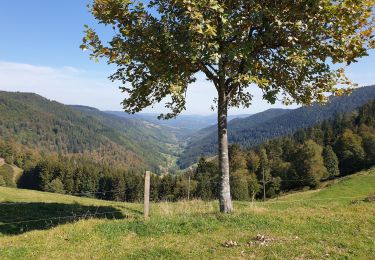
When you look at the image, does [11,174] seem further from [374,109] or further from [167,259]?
[167,259]

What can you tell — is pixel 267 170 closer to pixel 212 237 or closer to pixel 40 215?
→ pixel 40 215

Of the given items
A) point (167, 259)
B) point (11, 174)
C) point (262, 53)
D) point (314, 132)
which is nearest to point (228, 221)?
point (167, 259)

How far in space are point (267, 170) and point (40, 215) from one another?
104157 mm

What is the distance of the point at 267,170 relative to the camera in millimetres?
119750

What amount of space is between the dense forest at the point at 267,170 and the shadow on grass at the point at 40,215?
68.6 meters

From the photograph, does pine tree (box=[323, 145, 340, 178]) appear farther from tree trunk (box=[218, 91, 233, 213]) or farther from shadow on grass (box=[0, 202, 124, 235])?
tree trunk (box=[218, 91, 233, 213])

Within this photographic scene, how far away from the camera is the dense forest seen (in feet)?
368

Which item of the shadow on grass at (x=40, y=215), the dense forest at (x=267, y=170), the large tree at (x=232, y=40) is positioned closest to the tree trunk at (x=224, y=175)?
the large tree at (x=232, y=40)

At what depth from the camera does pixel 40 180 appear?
158625mm

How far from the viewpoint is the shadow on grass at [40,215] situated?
18141mm

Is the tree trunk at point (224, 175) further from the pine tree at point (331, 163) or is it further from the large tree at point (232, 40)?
the pine tree at point (331, 163)

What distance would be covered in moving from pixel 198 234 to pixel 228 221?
1.94m

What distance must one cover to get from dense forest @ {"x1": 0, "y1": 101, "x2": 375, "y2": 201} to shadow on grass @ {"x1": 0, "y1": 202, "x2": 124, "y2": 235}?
6859 cm

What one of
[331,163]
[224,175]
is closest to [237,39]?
[224,175]
